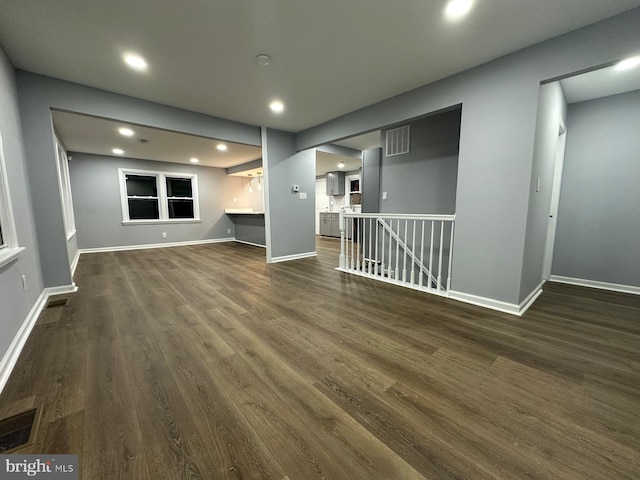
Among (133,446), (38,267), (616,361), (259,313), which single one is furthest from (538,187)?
(38,267)

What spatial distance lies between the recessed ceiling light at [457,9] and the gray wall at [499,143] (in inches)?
33.7

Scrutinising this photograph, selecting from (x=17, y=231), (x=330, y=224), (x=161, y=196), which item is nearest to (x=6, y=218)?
(x=17, y=231)

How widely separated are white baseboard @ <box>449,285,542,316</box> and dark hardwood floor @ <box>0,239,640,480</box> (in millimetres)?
105

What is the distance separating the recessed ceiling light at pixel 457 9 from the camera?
178cm

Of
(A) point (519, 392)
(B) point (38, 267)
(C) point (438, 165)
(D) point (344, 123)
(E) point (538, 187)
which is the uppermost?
(D) point (344, 123)

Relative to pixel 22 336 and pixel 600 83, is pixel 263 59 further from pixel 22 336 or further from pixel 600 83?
pixel 600 83

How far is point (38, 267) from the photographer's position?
9.28 ft

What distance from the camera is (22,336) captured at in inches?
78.3

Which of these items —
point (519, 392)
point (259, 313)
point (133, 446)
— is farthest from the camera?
point (259, 313)

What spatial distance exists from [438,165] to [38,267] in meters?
5.16

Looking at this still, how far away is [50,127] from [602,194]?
22.6ft

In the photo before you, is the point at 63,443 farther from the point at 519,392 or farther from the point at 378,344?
the point at 519,392

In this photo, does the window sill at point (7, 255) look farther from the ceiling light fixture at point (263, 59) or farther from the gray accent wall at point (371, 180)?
the gray accent wall at point (371, 180)

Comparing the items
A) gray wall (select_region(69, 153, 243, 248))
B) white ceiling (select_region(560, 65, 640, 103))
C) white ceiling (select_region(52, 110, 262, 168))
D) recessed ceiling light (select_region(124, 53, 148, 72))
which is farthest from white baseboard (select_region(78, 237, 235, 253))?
white ceiling (select_region(560, 65, 640, 103))
